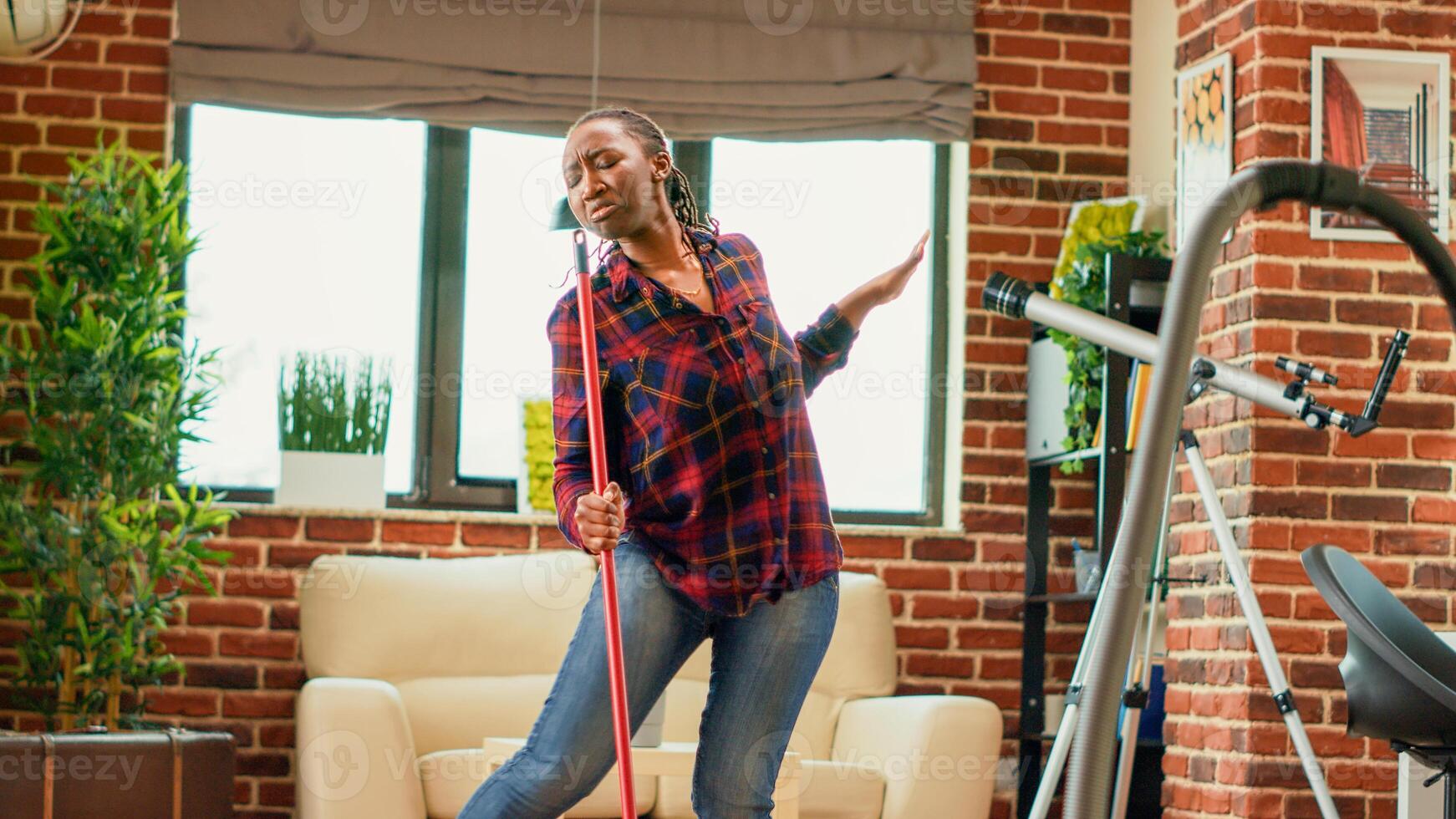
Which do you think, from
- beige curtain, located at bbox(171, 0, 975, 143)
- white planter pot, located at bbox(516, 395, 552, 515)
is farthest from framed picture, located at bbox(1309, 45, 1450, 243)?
white planter pot, located at bbox(516, 395, 552, 515)

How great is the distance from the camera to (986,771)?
137 inches

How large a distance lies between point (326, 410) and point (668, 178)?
2.30 metres

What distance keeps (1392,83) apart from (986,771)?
181cm

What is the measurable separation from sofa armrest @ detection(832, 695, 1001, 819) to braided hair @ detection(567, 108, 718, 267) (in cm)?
172

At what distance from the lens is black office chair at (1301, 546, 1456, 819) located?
2.21 metres

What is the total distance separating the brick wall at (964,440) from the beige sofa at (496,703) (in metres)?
0.32

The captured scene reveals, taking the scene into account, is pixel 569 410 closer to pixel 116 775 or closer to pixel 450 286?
pixel 116 775

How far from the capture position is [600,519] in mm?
1778

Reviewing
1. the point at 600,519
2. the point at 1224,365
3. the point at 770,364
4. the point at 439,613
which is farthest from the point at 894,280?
the point at 439,613

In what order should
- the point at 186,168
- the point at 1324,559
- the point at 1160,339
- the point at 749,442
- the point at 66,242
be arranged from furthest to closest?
1. the point at 186,168
2. the point at 66,242
3. the point at 1324,559
4. the point at 749,442
5. the point at 1160,339

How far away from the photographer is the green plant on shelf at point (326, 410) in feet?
13.5

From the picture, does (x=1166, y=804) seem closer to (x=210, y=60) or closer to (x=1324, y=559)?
(x=1324, y=559)

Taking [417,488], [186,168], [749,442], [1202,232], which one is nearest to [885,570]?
[417,488]

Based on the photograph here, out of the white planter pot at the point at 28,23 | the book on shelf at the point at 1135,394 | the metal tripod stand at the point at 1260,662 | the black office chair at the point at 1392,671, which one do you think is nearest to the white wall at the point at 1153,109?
the book on shelf at the point at 1135,394
